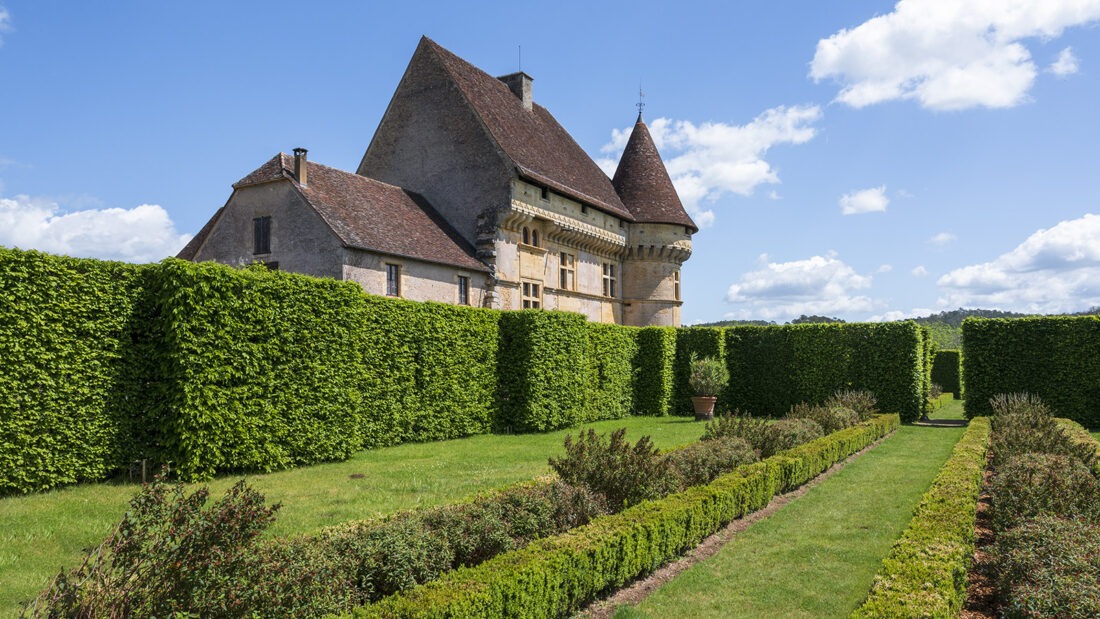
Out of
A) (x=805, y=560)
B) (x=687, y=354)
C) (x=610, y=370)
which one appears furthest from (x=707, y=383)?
(x=805, y=560)

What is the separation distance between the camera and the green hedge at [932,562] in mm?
5406

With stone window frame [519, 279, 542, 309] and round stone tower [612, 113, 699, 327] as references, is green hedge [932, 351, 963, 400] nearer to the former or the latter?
round stone tower [612, 113, 699, 327]


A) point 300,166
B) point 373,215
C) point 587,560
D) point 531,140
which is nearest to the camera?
point 587,560

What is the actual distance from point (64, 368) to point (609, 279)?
28.7 meters

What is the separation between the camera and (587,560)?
6.52 m

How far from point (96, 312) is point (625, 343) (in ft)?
59.8

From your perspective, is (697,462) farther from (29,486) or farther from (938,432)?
(938,432)

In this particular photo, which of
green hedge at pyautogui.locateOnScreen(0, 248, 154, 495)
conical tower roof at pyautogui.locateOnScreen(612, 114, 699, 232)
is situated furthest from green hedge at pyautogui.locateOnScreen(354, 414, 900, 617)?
conical tower roof at pyautogui.locateOnScreen(612, 114, 699, 232)

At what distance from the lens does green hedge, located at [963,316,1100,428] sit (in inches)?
904

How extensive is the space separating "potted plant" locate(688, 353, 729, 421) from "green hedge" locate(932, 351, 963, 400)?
25.1 metres

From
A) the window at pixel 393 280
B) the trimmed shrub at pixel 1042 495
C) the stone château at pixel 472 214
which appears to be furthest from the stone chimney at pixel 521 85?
the trimmed shrub at pixel 1042 495

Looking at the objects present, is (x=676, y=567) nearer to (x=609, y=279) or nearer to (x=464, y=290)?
(x=464, y=290)

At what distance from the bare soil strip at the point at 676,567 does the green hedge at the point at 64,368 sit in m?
8.95

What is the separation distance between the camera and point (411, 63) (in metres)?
31.7
